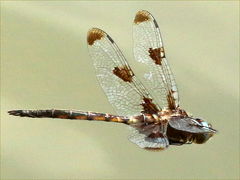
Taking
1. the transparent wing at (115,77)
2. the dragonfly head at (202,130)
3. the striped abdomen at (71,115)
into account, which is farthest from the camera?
the transparent wing at (115,77)

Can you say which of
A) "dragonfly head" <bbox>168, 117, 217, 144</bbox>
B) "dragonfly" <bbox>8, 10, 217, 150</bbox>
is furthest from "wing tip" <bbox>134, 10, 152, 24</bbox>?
"dragonfly head" <bbox>168, 117, 217, 144</bbox>

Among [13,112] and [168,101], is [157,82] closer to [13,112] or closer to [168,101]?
[168,101]

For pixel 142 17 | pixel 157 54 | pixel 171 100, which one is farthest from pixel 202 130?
pixel 142 17

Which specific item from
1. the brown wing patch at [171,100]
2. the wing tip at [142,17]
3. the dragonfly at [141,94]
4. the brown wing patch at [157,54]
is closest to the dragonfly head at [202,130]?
the dragonfly at [141,94]

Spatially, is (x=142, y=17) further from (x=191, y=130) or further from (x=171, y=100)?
(x=191, y=130)

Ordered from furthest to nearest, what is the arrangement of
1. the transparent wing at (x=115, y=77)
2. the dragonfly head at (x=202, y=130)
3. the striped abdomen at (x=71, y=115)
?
1. the transparent wing at (x=115, y=77)
2. the striped abdomen at (x=71, y=115)
3. the dragonfly head at (x=202, y=130)

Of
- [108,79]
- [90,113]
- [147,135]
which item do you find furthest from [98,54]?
[147,135]

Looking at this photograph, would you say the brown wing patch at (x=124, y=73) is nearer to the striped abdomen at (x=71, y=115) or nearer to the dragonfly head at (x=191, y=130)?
the striped abdomen at (x=71, y=115)

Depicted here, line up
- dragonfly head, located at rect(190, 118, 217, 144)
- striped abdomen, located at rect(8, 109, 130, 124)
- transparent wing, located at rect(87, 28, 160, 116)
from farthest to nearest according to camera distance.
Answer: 1. transparent wing, located at rect(87, 28, 160, 116)
2. striped abdomen, located at rect(8, 109, 130, 124)
3. dragonfly head, located at rect(190, 118, 217, 144)

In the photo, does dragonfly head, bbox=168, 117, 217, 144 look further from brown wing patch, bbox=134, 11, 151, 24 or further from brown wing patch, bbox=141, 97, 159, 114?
brown wing patch, bbox=134, 11, 151, 24
